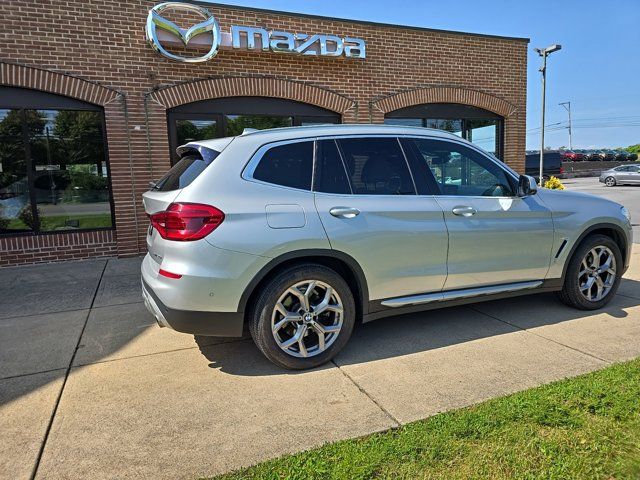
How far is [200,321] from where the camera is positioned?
335 centimetres

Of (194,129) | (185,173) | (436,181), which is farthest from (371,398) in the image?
(194,129)

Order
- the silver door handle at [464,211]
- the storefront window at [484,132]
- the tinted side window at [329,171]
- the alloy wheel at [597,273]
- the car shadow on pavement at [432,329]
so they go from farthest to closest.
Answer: the storefront window at [484,132] → the alloy wheel at [597,273] → the silver door handle at [464,211] → the car shadow on pavement at [432,329] → the tinted side window at [329,171]

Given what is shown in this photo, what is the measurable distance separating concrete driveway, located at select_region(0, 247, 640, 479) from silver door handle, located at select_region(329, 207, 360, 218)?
118 centimetres

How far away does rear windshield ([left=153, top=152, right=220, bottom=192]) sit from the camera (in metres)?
3.47

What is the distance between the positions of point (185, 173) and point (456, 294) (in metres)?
2.52

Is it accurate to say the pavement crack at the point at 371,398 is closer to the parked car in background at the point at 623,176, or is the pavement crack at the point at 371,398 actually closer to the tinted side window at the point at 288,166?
the tinted side window at the point at 288,166

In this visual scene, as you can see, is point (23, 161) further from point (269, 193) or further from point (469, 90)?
point (469, 90)

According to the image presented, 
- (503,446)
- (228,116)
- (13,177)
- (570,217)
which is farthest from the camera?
(228,116)

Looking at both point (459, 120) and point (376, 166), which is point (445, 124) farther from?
point (376, 166)

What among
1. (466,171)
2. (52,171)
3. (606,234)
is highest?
(52,171)

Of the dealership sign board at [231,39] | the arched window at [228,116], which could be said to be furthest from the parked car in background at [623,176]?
the arched window at [228,116]

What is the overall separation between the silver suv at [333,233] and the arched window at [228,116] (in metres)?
4.58

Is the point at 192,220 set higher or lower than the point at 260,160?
lower

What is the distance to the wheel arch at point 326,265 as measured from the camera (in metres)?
3.40
